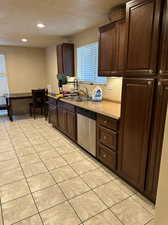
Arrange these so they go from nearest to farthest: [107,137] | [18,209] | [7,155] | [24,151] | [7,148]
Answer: [18,209] → [107,137] → [7,155] → [24,151] → [7,148]

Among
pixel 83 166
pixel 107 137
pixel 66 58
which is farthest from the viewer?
pixel 66 58

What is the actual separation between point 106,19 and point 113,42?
790 mm

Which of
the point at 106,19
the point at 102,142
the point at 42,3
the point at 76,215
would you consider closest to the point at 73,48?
the point at 106,19

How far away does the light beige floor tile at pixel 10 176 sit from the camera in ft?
7.29

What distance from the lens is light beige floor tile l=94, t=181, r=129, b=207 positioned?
185 cm

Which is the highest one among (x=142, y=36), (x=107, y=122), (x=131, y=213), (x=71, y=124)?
(x=142, y=36)

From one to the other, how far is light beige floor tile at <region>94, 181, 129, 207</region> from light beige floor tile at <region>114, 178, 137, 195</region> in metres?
0.05

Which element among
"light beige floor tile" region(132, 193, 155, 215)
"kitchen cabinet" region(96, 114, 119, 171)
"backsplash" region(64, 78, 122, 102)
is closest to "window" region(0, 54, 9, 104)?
"backsplash" region(64, 78, 122, 102)

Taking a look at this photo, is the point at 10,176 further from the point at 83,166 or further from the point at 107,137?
the point at 107,137

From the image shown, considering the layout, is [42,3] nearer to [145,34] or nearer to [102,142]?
A: [145,34]

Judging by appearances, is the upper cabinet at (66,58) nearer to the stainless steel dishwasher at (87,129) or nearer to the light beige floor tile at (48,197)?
the stainless steel dishwasher at (87,129)

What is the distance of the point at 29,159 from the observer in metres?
2.80

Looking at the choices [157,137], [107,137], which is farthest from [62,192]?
[157,137]

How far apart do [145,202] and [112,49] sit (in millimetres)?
2151
